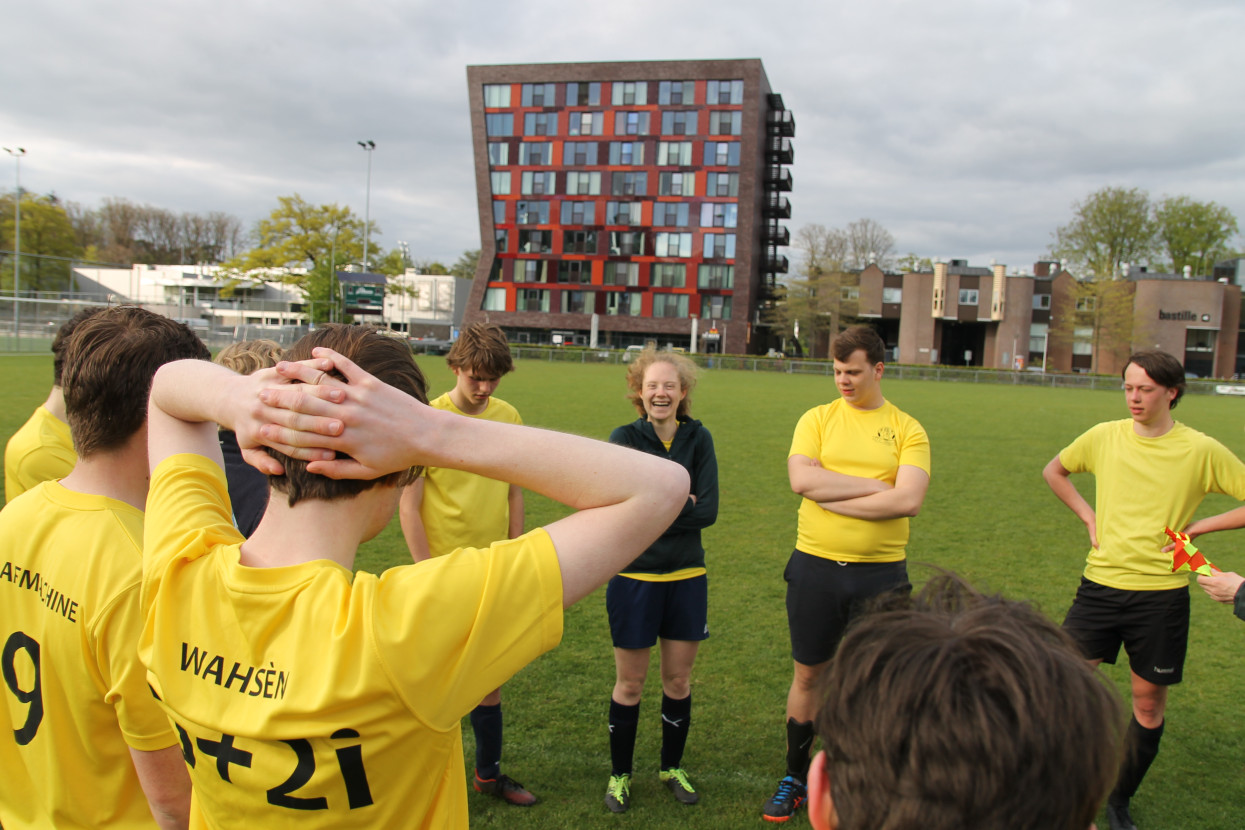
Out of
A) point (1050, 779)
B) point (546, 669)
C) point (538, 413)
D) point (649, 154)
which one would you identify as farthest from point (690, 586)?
point (649, 154)

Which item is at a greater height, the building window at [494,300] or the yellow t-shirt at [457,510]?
the building window at [494,300]

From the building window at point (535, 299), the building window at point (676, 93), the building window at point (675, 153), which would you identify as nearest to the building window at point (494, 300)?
the building window at point (535, 299)

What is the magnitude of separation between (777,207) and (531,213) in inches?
904

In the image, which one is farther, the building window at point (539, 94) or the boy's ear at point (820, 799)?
the building window at point (539, 94)

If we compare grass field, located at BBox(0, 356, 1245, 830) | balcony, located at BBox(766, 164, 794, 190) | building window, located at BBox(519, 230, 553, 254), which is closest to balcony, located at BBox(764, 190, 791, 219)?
balcony, located at BBox(766, 164, 794, 190)

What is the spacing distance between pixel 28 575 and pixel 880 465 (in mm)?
3542

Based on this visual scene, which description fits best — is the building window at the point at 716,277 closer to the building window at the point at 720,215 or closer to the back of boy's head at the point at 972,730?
the building window at the point at 720,215

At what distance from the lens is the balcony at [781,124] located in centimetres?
6756

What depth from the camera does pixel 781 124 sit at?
67.6 metres

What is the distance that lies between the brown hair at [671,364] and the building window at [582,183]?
212 ft

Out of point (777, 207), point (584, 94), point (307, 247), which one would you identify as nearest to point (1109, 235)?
point (777, 207)

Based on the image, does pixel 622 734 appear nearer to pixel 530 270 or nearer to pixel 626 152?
pixel 530 270

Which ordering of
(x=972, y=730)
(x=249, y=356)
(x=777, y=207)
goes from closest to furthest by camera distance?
(x=972, y=730) < (x=249, y=356) < (x=777, y=207)

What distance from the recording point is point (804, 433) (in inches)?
166
